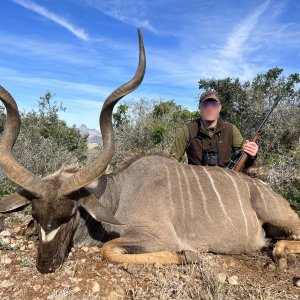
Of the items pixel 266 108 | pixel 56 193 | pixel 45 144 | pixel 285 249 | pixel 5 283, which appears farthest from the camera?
pixel 266 108

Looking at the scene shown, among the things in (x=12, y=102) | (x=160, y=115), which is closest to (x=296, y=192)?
(x=12, y=102)

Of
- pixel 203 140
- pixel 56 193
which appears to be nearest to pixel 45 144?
pixel 203 140

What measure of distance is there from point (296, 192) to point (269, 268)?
1532mm

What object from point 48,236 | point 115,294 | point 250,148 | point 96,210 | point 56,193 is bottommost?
point 115,294

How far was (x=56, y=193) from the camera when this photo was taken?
2541 millimetres

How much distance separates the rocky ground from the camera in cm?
222

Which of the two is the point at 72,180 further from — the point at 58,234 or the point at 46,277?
the point at 46,277

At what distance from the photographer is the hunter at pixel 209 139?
426 centimetres

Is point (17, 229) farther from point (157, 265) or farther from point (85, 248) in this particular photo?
point (157, 265)

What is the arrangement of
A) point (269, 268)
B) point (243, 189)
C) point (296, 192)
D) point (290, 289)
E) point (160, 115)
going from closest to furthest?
point (290, 289) < point (269, 268) < point (243, 189) < point (296, 192) < point (160, 115)

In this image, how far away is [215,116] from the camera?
4.26m

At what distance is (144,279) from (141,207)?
694mm

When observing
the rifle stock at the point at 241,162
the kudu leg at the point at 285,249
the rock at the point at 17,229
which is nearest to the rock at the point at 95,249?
the rock at the point at 17,229

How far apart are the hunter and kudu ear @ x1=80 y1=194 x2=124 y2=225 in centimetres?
168
